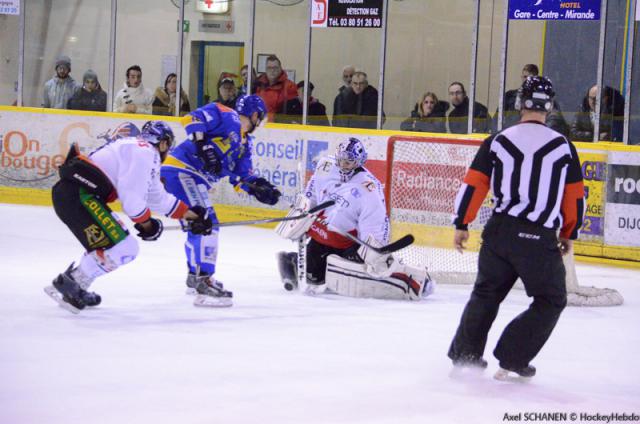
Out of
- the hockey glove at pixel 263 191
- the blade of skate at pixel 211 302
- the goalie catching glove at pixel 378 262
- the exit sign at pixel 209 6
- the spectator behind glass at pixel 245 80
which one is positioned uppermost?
the exit sign at pixel 209 6

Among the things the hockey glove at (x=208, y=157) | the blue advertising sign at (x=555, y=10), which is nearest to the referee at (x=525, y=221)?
the hockey glove at (x=208, y=157)

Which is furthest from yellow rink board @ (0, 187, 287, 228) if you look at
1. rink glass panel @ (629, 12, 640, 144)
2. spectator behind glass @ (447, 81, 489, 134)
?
rink glass panel @ (629, 12, 640, 144)

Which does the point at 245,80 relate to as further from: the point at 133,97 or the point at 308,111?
the point at 133,97

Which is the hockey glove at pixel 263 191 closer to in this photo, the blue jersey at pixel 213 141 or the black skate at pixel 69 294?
the blue jersey at pixel 213 141

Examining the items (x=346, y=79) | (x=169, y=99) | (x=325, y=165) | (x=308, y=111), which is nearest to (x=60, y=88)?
(x=169, y=99)

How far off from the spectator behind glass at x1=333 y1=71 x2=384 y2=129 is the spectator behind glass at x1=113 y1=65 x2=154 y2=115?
2.10 meters

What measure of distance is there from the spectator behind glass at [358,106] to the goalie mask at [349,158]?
3.04 metres

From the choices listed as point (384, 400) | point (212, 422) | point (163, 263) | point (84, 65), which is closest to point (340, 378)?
point (384, 400)

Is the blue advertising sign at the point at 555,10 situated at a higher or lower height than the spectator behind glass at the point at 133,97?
higher

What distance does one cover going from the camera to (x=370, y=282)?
607 centimetres

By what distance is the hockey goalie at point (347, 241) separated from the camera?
238 inches

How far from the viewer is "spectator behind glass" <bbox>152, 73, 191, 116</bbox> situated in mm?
10383

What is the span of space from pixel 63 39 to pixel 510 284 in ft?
28.6

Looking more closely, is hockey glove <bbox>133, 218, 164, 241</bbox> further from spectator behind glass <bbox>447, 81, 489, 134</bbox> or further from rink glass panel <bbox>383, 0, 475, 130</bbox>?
rink glass panel <bbox>383, 0, 475, 130</bbox>
